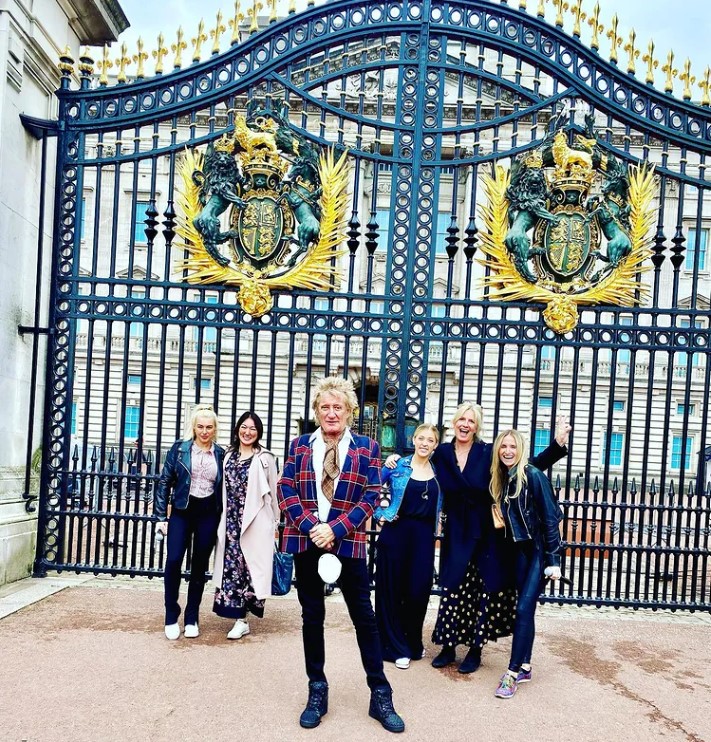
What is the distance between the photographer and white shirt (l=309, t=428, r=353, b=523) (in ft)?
13.3

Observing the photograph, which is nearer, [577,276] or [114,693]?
[114,693]

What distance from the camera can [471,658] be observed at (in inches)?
198

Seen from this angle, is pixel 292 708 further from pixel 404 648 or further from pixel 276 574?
pixel 276 574

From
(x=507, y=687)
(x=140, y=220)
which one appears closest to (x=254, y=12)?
(x=507, y=687)

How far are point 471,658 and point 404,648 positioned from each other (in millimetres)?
486

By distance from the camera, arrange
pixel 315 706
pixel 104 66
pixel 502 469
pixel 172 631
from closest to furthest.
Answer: pixel 315 706 < pixel 502 469 < pixel 172 631 < pixel 104 66

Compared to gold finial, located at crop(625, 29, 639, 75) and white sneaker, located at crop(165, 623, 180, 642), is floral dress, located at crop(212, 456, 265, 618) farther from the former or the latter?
gold finial, located at crop(625, 29, 639, 75)

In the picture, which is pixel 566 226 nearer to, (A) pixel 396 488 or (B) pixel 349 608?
(A) pixel 396 488

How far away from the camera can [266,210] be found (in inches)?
257

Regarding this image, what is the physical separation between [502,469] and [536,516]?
0.40 metres

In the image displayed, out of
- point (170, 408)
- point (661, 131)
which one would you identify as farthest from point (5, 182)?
point (170, 408)

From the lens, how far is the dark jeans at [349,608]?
399cm

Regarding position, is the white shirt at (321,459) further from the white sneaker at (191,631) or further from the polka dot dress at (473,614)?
the white sneaker at (191,631)

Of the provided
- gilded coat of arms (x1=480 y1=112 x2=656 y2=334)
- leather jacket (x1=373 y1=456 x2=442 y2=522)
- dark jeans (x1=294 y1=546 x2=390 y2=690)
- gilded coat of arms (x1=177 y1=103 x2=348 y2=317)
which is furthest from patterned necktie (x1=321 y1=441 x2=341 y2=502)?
gilded coat of arms (x1=480 y1=112 x2=656 y2=334)
